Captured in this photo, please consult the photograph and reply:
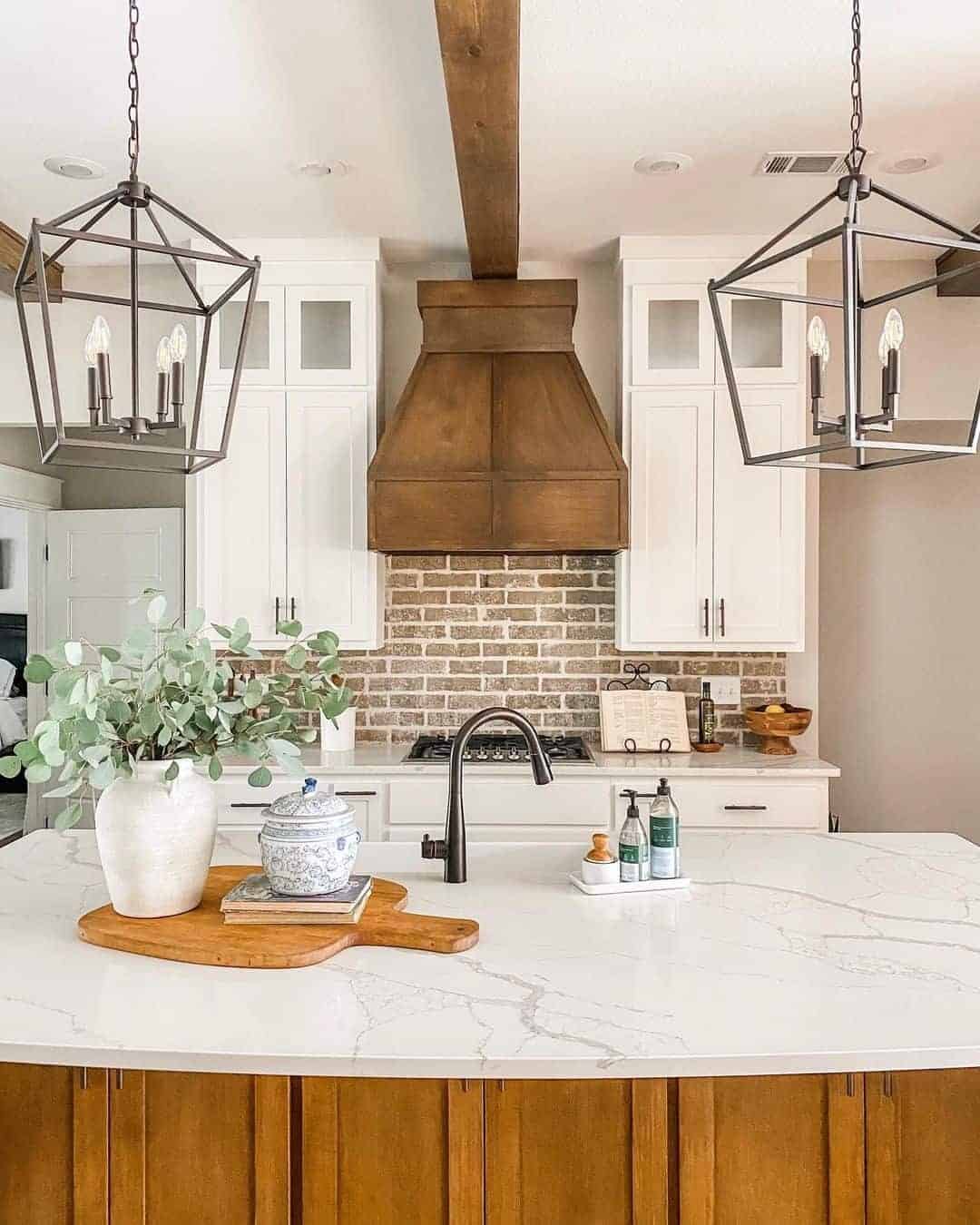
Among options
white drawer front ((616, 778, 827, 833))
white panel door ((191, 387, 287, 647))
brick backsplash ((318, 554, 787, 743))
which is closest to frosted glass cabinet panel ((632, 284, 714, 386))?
brick backsplash ((318, 554, 787, 743))

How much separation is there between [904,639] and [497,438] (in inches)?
86.8

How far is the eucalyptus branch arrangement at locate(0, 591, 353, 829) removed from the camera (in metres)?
1.65

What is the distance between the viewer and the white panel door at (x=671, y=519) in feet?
12.9

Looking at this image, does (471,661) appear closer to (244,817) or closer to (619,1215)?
(244,817)

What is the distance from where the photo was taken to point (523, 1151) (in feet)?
4.78

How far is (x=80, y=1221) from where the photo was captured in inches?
58.1

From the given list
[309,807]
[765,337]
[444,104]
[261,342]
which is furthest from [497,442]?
[309,807]

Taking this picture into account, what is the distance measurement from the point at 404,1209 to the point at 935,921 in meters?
0.99

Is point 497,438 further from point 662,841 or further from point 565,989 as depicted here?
point 565,989

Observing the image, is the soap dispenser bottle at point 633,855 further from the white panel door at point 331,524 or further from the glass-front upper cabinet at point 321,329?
the glass-front upper cabinet at point 321,329

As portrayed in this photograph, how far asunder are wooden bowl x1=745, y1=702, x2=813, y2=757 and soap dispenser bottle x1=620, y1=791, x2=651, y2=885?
2.07 meters

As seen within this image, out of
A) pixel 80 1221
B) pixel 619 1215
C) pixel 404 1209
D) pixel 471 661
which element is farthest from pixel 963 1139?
pixel 471 661

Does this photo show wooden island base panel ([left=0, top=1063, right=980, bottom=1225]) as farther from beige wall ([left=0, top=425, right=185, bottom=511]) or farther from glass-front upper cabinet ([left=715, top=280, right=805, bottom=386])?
beige wall ([left=0, top=425, right=185, bottom=511])

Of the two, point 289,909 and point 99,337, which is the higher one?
point 99,337
